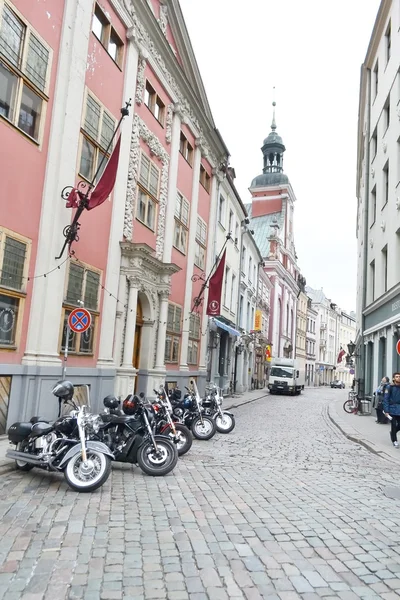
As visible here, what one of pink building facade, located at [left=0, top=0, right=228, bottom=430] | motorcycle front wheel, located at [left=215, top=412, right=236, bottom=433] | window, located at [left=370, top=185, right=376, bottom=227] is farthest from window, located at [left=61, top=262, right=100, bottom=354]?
window, located at [left=370, top=185, right=376, bottom=227]

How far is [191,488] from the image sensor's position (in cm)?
698

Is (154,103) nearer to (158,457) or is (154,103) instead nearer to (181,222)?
(181,222)

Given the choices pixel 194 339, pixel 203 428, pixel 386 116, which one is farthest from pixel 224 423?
pixel 386 116

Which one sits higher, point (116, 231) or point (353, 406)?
point (116, 231)

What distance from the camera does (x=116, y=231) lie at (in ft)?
46.9

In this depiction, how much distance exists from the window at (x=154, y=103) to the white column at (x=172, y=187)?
2.95 ft

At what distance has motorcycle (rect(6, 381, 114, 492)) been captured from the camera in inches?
255

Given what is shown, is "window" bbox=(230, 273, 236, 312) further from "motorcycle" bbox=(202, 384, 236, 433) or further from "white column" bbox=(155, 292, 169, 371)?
"motorcycle" bbox=(202, 384, 236, 433)

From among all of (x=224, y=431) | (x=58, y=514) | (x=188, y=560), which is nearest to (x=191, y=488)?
(x=58, y=514)

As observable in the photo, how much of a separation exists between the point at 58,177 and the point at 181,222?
9167 mm

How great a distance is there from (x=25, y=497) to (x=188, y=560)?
2.66 meters

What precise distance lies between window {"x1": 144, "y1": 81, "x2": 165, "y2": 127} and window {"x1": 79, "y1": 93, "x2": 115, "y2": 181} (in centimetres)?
366

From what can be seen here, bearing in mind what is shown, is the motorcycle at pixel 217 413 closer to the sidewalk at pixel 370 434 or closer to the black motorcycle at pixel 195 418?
the black motorcycle at pixel 195 418

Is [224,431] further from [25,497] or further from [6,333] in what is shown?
[25,497]
